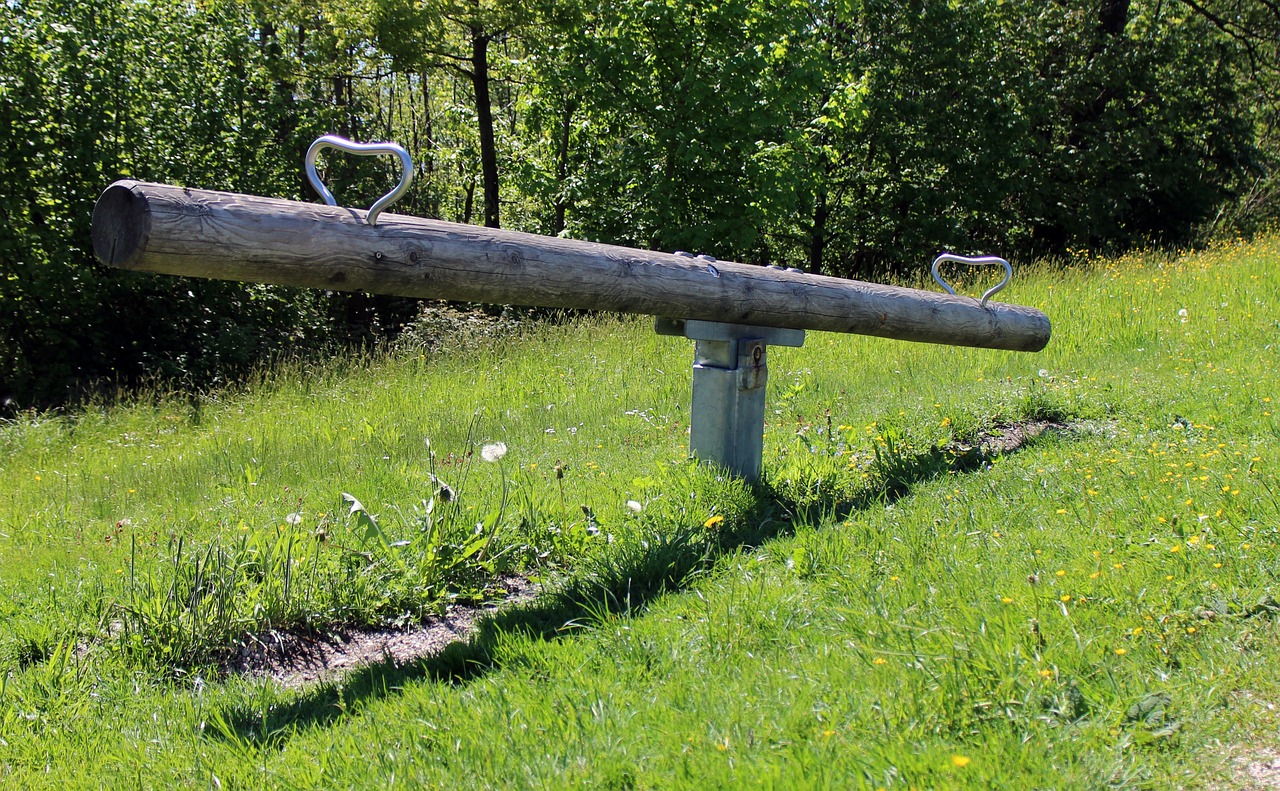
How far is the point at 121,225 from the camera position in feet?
9.91

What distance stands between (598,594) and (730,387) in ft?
4.94

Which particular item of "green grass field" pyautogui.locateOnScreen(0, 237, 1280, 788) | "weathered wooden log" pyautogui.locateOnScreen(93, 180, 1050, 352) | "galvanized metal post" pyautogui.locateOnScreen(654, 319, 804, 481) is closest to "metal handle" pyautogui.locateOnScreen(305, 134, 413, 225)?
"weathered wooden log" pyautogui.locateOnScreen(93, 180, 1050, 352)

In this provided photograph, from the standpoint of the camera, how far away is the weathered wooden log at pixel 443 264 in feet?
10.0

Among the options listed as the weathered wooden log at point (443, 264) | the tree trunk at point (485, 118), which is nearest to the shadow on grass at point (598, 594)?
the weathered wooden log at point (443, 264)

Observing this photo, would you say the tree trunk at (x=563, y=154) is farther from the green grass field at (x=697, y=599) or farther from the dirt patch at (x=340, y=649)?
the dirt patch at (x=340, y=649)

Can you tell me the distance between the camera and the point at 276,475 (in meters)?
6.35

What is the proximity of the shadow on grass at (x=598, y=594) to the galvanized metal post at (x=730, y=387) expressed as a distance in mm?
241

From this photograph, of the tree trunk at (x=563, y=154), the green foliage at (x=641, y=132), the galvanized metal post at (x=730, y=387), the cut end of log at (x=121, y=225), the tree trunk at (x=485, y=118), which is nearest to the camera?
the cut end of log at (x=121, y=225)

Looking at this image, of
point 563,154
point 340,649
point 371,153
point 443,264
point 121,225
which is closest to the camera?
point 121,225

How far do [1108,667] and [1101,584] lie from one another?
0.58 meters

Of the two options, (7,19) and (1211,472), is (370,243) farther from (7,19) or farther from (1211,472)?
(7,19)


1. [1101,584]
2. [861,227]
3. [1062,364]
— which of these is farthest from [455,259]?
[861,227]

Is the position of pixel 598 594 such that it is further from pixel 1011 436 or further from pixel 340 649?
pixel 1011 436

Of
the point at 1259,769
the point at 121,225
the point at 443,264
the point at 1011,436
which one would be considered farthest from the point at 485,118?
the point at 1259,769
